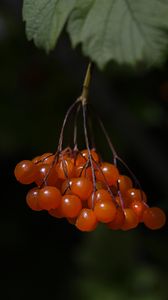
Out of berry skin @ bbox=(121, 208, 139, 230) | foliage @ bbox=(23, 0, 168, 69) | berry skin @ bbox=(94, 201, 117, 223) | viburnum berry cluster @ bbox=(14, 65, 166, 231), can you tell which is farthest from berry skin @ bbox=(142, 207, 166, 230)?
foliage @ bbox=(23, 0, 168, 69)

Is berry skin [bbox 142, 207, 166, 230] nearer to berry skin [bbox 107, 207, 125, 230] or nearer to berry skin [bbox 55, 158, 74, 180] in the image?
berry skin [bbox 107, 207, 125, 230]

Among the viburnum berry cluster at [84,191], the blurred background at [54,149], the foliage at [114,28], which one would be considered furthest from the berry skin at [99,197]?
the blurred background at [54,149]

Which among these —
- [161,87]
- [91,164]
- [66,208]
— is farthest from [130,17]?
[161,87]

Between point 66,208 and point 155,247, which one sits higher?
point 66,208

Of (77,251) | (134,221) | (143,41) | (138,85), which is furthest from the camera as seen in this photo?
(77,251)

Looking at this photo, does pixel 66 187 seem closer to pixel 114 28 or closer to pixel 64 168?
pixel 64 168

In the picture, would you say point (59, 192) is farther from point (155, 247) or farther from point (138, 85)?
point (155, 247)

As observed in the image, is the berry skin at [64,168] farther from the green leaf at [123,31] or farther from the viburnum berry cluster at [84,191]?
the green leaf at [123,31]
